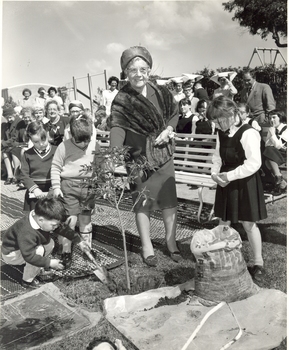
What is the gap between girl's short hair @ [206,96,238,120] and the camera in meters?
2.86

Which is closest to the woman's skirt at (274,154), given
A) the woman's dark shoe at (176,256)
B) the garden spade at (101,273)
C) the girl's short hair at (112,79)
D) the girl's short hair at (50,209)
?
the woman's dark shoe at (176,256)

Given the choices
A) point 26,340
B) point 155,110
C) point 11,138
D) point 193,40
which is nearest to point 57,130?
point 11,138

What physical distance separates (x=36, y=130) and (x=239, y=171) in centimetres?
163

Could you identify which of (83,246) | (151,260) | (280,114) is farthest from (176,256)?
(280,114)

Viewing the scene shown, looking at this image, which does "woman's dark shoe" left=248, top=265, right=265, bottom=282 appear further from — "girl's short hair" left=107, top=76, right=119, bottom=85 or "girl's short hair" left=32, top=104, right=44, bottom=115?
"girl's short hair" left=32, top=104, right=44, bottom=115

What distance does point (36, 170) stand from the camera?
318 centimetres

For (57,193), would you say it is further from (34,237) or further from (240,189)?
(240,189)

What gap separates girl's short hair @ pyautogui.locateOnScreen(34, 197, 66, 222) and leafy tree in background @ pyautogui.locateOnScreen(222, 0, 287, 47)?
6.17 feet

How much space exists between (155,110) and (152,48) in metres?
0.46

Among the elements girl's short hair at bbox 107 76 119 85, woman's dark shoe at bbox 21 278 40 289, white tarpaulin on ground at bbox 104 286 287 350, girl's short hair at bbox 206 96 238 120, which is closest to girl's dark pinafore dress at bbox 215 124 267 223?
girl's short hair at bbox 206 96 238 120

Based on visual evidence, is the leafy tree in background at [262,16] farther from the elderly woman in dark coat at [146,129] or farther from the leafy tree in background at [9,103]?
the leafy tree in background at [9,103]

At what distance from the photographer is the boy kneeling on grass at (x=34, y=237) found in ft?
9.59

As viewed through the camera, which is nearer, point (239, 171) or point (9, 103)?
point (239, 171)

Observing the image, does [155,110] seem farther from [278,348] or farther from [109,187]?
[278,348]
